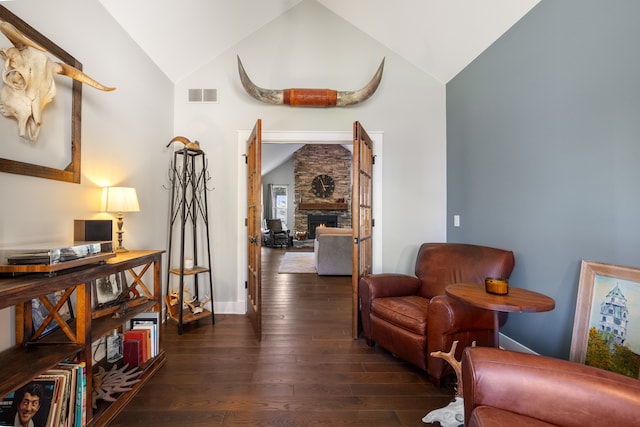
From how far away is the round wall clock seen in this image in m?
9.73

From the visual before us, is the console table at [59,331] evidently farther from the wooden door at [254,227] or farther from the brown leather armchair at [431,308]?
the brown leather armchair at [431,308]

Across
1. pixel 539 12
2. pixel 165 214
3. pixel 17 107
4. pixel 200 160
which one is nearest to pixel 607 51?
pixel 539 12

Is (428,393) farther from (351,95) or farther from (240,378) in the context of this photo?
(351,95)

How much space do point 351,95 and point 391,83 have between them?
0.55 meters

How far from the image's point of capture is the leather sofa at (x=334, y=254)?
16.7ft

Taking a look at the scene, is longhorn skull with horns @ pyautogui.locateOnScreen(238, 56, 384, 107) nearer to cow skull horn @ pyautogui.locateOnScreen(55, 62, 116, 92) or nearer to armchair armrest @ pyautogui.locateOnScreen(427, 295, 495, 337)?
cow skull horn @ pyautogui.locateOnScreen(55, 62, 116, 92)

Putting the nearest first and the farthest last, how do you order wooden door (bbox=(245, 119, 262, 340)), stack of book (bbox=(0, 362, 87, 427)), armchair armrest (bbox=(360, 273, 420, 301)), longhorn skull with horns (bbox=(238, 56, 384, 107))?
stack of book (bbox=(0, 362, 87, 427)) < armchair armrest (bbox=(360, 273, 420, 301)) < wooden door (bbox=(245, 119, 262, 340)) < longhorn skull with horns (bbox=(238, 56, 384, 107))

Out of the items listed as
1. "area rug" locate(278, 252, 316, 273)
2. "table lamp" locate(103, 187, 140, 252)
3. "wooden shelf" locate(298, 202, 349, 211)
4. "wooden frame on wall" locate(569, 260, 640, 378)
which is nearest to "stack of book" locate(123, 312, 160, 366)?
"table lamp" locate(103, 187, 140, 252)

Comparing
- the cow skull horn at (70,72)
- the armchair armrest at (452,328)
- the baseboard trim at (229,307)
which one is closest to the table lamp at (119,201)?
the cow skull horn at (70,72)

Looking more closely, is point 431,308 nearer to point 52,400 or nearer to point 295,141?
point 52,400

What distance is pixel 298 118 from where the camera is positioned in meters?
3.21

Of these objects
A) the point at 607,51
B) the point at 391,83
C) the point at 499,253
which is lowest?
the point at 499,253

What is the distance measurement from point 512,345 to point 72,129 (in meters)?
3.63

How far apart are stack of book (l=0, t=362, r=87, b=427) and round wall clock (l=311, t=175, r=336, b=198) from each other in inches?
337
